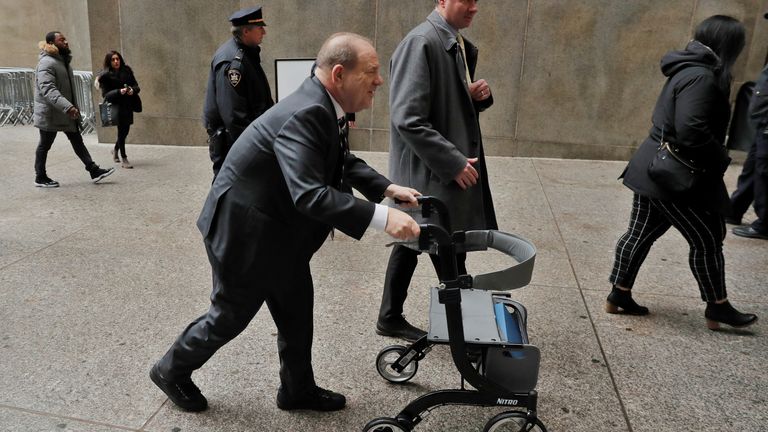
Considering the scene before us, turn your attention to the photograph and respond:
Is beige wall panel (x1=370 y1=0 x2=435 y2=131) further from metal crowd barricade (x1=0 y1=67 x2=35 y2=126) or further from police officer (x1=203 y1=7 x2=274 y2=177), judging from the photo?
metal crowd barricade (x1=0 y1=67 x2=35 y2=126)

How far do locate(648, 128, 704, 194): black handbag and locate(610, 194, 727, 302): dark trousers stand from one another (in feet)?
0.51

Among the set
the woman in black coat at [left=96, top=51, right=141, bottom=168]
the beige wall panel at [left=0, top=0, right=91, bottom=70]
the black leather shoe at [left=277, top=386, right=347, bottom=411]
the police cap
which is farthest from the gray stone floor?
the beige wall panel at [left=0, top=0, right=91, bottom=70]

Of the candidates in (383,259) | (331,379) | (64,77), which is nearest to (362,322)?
(331,379)

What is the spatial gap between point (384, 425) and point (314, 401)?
46cm

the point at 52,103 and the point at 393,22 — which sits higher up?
the point at 393,22

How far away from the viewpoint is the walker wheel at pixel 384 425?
2398mm

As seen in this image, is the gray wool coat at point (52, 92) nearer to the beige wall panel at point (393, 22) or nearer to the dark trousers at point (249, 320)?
the beige wall panel at point (393, 22)

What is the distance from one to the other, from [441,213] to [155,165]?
661 cm

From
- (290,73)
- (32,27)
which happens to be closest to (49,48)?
(290,73)

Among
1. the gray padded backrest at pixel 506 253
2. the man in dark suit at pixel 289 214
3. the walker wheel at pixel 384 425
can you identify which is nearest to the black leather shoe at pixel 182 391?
the man in dark suit at pixel 289 214

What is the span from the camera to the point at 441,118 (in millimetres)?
3018

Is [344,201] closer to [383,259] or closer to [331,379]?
[331,379]

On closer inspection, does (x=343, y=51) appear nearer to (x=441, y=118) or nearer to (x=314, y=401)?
(x=441, y=118)

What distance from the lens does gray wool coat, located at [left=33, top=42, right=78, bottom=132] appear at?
670cm
